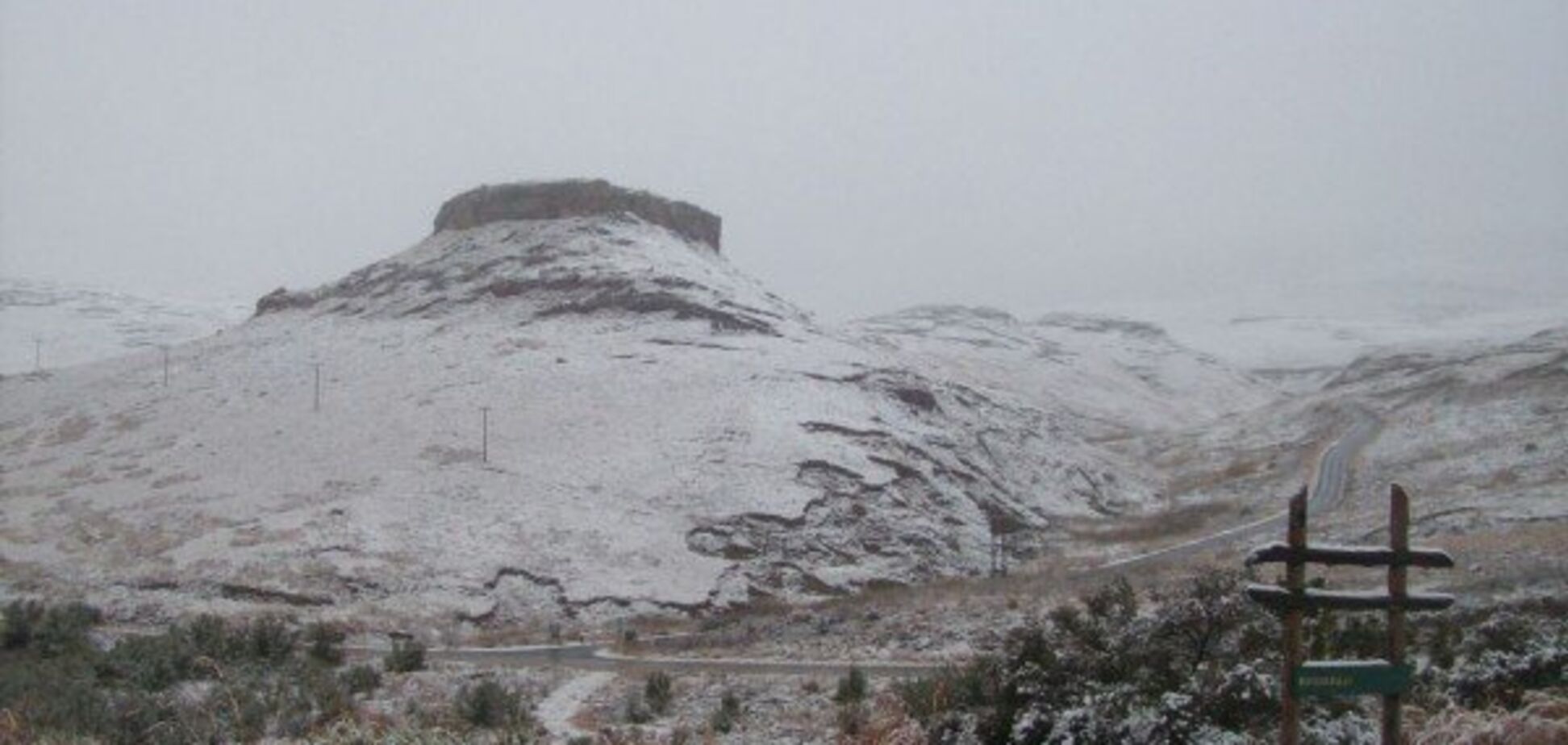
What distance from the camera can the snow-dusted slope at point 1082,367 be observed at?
10200 centimetres

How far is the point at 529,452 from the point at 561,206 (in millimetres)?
40755

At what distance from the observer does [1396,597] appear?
10336 mm

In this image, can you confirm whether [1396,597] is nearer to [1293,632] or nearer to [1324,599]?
[1324,599]

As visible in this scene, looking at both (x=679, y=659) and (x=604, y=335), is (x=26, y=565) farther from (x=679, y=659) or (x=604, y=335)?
(x=604, y=335)

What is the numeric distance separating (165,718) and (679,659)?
1150 centimetres

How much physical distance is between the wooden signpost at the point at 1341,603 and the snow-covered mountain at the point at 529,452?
27.5m

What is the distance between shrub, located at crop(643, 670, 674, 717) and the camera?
1858cm

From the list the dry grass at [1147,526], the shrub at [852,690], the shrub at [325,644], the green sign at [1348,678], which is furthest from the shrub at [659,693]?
the dry grass at [1147,526]

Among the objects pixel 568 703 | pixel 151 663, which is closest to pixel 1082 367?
pixel 568 703

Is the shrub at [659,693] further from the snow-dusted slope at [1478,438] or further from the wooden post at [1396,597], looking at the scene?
the snow-dusted slope at [1478,438]

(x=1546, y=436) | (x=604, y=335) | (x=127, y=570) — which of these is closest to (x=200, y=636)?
(x=127, y=570)

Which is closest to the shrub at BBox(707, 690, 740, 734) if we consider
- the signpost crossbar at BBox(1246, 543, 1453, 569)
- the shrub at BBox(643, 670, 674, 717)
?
the shrub at BBox(643, 670, 674, 717)

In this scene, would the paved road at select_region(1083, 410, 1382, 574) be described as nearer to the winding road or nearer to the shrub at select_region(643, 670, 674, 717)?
the winding road

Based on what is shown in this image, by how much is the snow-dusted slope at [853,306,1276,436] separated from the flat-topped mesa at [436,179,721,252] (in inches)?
681
